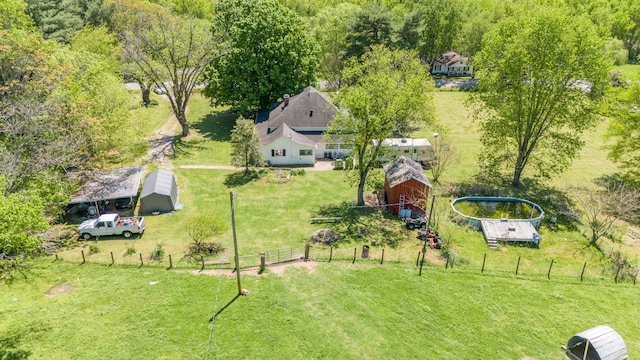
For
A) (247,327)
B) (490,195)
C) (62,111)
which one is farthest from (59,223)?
(490,195)

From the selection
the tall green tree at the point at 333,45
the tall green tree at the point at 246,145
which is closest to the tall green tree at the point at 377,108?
the tall green tree at the point at 246,145

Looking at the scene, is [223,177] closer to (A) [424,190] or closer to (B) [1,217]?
(A) [424,190]

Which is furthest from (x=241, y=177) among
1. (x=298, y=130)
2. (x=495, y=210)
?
(x=495, y=210)

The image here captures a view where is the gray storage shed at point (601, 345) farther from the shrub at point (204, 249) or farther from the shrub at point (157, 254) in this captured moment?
the shrub at point (157, 254)

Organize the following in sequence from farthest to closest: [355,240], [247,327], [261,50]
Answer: [261,50], [355,240], [247,327]

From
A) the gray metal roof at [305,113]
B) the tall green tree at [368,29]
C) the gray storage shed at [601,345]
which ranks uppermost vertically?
the tall green tree at [368,29]

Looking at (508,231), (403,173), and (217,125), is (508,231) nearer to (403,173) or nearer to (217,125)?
(403,173)

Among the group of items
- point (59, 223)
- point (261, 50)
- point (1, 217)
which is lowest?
point (59, 223)
